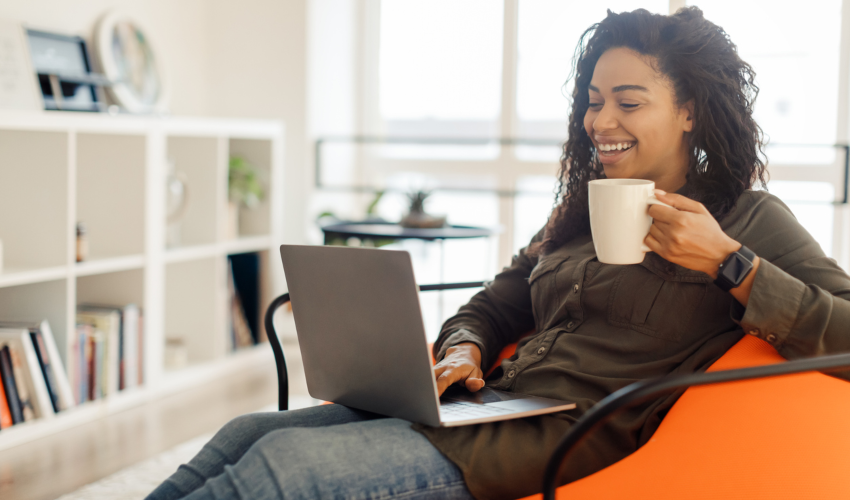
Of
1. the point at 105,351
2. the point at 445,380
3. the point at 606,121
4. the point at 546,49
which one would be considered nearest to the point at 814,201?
the point at 546,49

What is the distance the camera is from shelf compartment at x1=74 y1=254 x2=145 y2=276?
2656 millimetres

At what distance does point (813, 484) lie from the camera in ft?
3.48

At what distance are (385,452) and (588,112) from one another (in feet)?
2.57

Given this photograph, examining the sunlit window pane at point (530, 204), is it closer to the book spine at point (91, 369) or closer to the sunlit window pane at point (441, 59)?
the sunlit window pane at point (441, 59)

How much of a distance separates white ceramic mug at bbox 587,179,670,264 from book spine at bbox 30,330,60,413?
2015 millimetres

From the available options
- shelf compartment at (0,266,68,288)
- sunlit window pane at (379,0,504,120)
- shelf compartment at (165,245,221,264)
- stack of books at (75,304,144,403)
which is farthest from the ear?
sunlit window pane at (379,0,504,120)

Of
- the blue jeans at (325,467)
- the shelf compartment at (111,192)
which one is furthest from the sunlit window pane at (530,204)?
the blue jeans at (325,467)

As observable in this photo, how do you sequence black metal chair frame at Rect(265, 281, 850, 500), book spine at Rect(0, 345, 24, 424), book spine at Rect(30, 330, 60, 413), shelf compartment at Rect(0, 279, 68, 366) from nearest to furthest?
black metal chair frame at Rect(265, 281, 850, 500), book spine at Rect(0, 345, 24, 424), book spine at Rect(30, 330, 60, 413), shelf compartment at Rect(0, 279, 68, 366)

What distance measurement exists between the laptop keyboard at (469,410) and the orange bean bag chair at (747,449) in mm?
115

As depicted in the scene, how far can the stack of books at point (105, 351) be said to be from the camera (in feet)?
8.65

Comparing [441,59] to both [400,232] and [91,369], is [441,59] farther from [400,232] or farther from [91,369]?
[91,369]

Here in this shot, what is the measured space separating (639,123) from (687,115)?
0.34 ft

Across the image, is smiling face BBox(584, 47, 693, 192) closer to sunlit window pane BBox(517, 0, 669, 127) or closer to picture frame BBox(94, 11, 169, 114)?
picture frame BBox(94, 11, 169, 114)

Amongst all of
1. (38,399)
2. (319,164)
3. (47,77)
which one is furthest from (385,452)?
(319,164)
